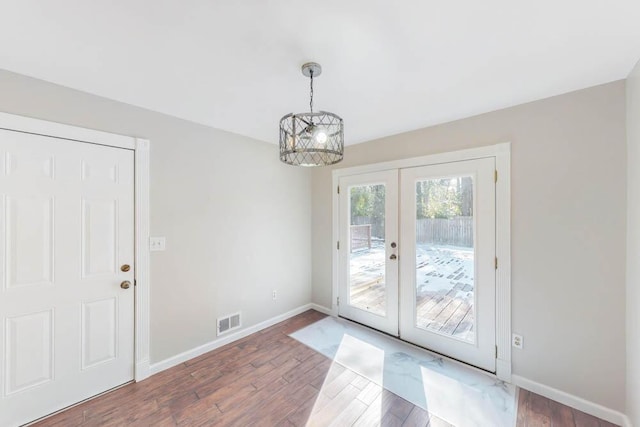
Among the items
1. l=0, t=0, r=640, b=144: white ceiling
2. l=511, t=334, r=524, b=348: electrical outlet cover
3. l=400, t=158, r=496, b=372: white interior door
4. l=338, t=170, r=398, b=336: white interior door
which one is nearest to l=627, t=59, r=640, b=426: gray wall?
l=0, t=0, r=640, b=144: white ceiling

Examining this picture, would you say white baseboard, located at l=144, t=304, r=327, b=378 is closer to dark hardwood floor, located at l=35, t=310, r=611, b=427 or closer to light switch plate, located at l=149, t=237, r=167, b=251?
dark hardwood floor, located at l=35, t=310, r=611, b=427

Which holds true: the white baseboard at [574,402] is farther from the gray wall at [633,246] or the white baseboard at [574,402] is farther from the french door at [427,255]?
the french door at [427,255]

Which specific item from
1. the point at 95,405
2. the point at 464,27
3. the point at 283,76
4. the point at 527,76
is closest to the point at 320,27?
the point at 283,76

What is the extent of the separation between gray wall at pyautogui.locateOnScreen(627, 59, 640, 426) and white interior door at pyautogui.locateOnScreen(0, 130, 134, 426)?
3583 millimetres

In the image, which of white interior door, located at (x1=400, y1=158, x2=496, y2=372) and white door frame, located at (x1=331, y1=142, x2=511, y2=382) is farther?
white interior door, located at (x1=400, y1=158, x2=496, y2=372)

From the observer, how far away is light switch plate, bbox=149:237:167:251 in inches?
90.6

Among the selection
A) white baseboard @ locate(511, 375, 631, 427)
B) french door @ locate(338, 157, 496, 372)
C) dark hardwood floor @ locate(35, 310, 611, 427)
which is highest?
french door @ locate(338, 157, 496, 372)

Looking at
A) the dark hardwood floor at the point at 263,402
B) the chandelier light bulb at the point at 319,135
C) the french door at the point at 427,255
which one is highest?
the chandelier light bulb at the point at 319,135

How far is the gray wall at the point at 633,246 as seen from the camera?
1.55 meters

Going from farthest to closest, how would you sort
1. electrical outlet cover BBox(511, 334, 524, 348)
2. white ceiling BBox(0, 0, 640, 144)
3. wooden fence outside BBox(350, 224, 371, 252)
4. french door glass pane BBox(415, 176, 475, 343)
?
1. wooden fence outside BBox(350, 224, 371, 252)
2. french door glass pane BBox(415, 176, 475, 343)
3. electrical outlet cover BBox(511, 334, 524, 348)
4. white ceiling BBox(0, 0, 640, 144)

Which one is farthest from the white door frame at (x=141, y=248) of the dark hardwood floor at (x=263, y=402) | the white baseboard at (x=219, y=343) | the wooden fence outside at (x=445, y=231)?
the wooden fence outside at (x=445, y=231)

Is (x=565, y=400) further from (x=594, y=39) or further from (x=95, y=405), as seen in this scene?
(x=95, y=405)

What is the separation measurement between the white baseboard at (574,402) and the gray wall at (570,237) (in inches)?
1.4

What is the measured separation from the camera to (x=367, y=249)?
3.20 metres
